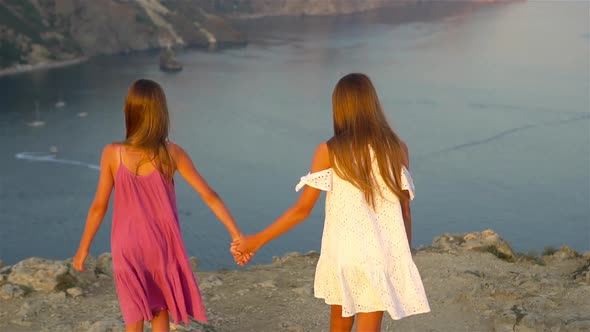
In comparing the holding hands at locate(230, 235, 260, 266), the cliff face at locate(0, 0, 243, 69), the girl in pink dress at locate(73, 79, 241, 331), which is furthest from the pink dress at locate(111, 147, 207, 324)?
the cliff face at locate(0, 0, 243, 69)

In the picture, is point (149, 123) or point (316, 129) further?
point (316, 129)

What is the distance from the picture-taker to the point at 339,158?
10.1 feet

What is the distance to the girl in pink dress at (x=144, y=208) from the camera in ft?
11.0

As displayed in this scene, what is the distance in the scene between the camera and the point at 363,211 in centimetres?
316

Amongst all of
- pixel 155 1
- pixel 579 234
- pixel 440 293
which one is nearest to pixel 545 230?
pixel 579 234

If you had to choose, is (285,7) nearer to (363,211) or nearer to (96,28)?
(96,28)

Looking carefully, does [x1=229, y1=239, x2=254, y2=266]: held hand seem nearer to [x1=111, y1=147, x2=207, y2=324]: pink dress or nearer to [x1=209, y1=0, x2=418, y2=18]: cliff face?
[x1=111, y1=147, x2=207, y2=324]: pink dress

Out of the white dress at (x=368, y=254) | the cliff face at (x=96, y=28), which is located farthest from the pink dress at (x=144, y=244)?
the cliff face at (x=96, y=28)

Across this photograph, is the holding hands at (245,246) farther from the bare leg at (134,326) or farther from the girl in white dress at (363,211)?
the bare leg at (134,326)

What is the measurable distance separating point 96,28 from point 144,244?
60.6 m

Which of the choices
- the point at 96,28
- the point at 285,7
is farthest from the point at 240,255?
the point at 285,7

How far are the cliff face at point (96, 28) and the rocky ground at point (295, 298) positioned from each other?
51.0 metres

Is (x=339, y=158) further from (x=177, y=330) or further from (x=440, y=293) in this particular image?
(x=440, y=293)

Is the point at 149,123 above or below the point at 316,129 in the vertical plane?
above
